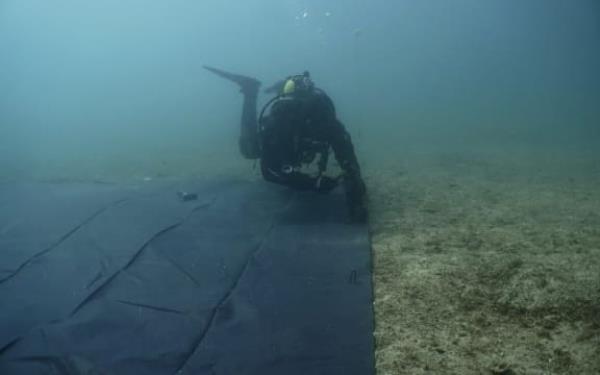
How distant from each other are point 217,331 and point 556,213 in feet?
18.5

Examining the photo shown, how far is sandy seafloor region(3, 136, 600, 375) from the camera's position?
3639mm

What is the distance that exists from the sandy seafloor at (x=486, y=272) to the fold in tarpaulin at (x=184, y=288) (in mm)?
367

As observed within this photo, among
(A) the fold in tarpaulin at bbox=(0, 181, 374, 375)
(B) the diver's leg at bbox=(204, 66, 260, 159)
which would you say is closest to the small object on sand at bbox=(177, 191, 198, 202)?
(A) the fold in tarpaulin at bbox=(0, 181, 374, 375)

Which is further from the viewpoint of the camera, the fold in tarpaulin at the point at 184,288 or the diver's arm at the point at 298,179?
the diver's arm at the point at 298,179

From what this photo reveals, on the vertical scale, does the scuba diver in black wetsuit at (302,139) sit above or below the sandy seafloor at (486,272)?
above

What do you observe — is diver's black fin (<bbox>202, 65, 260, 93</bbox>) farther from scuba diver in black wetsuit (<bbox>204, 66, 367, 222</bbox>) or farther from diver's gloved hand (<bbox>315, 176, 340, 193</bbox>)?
diver's gloved hand (<bbox>315, 176, 340, 193</bbox>)

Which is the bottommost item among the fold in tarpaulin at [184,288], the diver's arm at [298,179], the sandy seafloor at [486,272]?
the fold in tarpaulin at [184,288]

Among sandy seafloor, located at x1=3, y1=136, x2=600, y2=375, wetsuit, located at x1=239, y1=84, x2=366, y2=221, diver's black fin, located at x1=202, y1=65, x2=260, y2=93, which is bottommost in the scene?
sandy seafloor, located at x1=3, y1=136, x2=600, y2=375

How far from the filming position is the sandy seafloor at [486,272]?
11.9ft

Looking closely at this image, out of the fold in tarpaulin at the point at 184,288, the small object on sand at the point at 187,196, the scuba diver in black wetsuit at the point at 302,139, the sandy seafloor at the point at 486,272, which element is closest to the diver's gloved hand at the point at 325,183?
the scuba diver in black wetsuit at the point at 302,139

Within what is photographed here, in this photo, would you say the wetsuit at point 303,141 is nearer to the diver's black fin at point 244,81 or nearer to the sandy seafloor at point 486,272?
the sandy seafloor at point 486,272

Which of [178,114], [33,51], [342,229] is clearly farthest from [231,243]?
[33,51]

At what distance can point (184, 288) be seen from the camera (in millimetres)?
4855

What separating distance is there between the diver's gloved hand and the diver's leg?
2.70 meters
